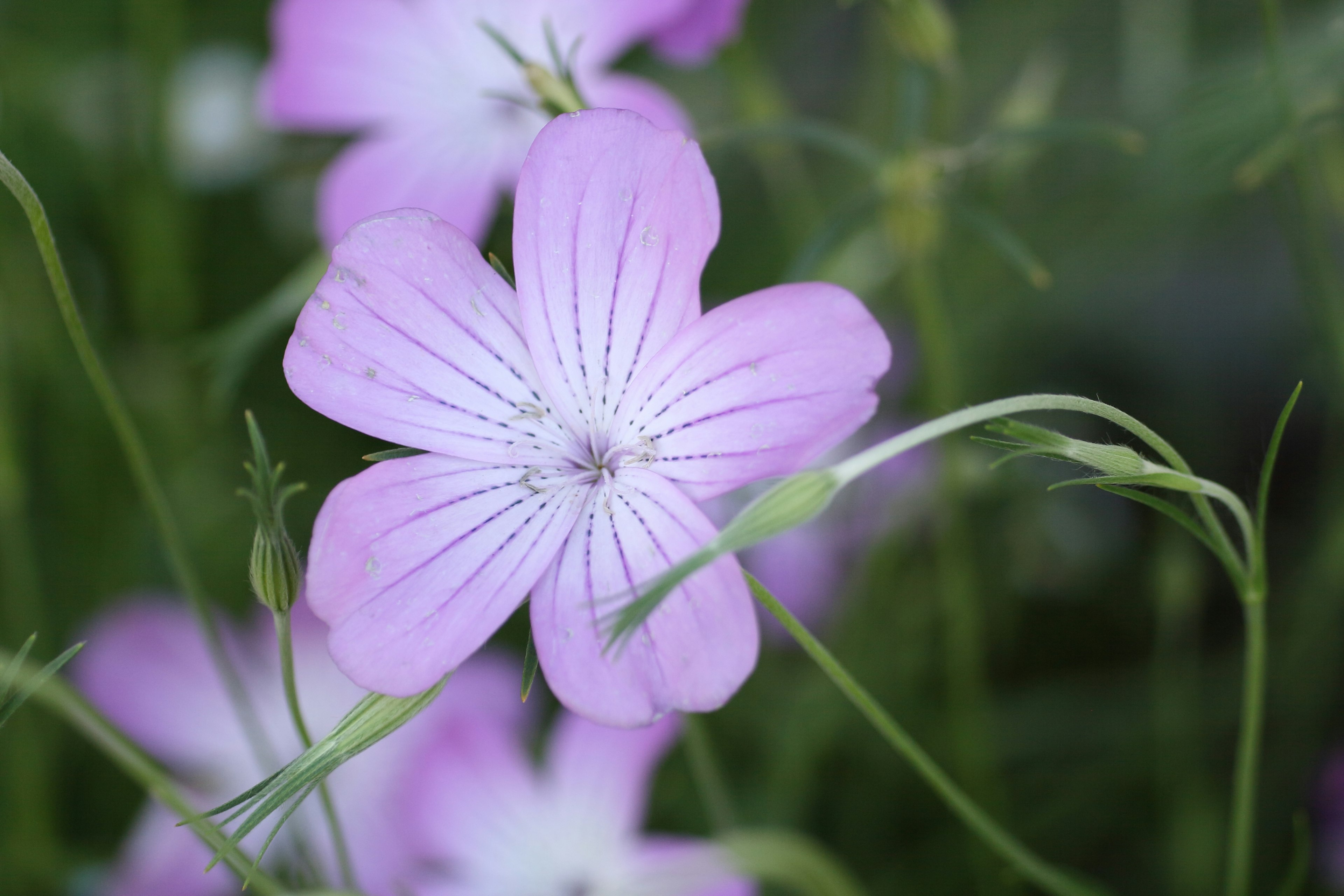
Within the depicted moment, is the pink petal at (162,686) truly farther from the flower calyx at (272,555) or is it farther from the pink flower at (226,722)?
the flower calyx at (272,555)

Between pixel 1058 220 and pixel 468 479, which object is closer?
pixel 468 479

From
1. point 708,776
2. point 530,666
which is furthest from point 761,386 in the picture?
point 708,776

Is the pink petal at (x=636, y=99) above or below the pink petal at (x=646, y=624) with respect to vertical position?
above

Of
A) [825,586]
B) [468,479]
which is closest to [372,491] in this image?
[468,479]

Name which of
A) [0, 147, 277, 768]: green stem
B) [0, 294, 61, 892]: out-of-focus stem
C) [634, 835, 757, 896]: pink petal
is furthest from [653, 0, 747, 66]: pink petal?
[0, 294, 61, 892]: out-of-focus stem

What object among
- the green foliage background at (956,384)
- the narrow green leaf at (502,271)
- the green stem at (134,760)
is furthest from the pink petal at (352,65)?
the green stem at (134,760)

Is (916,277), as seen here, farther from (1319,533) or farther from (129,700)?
(129,700)
